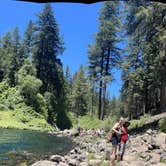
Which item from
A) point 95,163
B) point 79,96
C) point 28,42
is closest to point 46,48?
point 28,42

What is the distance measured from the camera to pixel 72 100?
86.8m

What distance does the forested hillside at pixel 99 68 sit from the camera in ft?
91.8

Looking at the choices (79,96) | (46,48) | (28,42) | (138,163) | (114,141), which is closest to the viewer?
(138,163)

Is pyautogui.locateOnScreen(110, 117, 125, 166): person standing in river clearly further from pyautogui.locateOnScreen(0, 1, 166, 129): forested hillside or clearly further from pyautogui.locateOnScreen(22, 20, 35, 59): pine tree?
pyautogui.locateOnScreen(22, 20, 35, 59): pine tree

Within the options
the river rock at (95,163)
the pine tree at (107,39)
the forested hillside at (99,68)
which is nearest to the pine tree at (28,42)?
the forested hillside at (99,68)

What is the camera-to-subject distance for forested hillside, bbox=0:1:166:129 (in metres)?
28.0

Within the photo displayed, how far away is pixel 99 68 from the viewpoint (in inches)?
1901

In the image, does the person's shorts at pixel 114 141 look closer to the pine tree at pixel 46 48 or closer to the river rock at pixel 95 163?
the river rock at pixel 95 163

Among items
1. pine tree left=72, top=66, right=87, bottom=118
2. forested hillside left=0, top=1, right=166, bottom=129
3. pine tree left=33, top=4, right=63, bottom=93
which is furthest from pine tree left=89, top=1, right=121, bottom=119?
pine tree left=72, top=66, right=87, bottom=118

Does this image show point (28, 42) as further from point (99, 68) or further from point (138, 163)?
point (138, 163)

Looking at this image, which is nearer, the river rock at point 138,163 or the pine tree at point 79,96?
the river rock at point 138,163

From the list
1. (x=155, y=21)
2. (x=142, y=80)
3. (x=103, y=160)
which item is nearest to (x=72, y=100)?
(x=142, y=80)

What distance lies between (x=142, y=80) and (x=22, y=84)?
2054 cm

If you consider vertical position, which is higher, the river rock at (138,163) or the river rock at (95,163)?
the river rock at (138,163)
